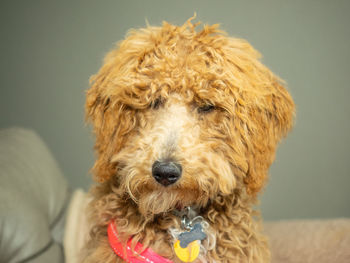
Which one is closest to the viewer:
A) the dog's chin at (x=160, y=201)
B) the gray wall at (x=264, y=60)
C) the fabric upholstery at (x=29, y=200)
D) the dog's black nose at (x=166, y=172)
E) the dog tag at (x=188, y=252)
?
the dog's black nose at (x=166, y=172)

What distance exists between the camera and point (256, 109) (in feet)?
5.36

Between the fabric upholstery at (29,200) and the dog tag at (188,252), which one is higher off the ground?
the dog tag at (188,252)

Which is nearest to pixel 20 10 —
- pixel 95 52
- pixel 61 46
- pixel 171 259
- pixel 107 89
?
pixel 61 46

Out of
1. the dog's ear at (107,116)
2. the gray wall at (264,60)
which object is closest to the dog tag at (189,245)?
the dog's ear at (107,116)

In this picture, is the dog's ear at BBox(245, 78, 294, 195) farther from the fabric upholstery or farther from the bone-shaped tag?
the fabric upholstery

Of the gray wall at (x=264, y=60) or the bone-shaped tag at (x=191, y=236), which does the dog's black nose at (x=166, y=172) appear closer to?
the bone-shaped tag at (x=191, y=236)

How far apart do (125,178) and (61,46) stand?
1.93 meters

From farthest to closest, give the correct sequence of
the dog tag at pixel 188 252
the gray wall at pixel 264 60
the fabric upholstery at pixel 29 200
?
the gray wall at pixel 264 60 < the fabric upholstery at pixel 29 200 < the dog tag at pixel 188 252

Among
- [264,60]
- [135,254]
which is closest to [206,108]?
[135,254]

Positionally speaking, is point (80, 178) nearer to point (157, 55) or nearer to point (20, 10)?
point (20, 10)

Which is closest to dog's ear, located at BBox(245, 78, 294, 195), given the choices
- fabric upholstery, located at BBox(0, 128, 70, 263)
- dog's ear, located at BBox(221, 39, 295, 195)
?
dog's ear, located at BBox(221, 39, 295, 195)

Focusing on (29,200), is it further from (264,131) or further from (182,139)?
(264,131)

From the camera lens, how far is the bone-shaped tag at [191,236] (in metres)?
1.65

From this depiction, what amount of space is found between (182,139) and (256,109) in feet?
1.05
